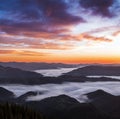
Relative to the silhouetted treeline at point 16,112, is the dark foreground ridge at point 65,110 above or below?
below

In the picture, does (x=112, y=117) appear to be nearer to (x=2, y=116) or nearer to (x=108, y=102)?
(x=108, y=102)

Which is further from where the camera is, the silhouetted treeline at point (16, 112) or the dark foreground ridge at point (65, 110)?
the dark foreground ridge at point (65, 110)

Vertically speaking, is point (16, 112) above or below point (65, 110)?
above

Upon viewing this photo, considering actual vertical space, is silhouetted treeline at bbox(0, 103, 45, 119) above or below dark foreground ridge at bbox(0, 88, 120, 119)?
above

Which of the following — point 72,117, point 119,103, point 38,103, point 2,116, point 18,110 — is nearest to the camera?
point 2,116

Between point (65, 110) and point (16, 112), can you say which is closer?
point (16, 112)

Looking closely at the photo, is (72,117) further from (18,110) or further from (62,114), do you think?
(18,110)

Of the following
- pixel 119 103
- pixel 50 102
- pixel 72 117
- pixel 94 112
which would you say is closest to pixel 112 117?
pixel 94 112

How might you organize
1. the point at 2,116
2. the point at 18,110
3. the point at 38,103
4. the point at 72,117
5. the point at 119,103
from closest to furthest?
the point at 2,116 → the point at 18,110 → the point at 72,117 → the point at 119,103 → the point at 38,103

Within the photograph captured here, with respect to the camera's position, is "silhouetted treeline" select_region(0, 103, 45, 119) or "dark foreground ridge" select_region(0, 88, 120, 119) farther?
"dark foreground ridge" select_region(0, 88, 120, 119)

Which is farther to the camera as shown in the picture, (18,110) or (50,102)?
(50,102)

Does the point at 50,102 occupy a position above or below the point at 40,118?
below
